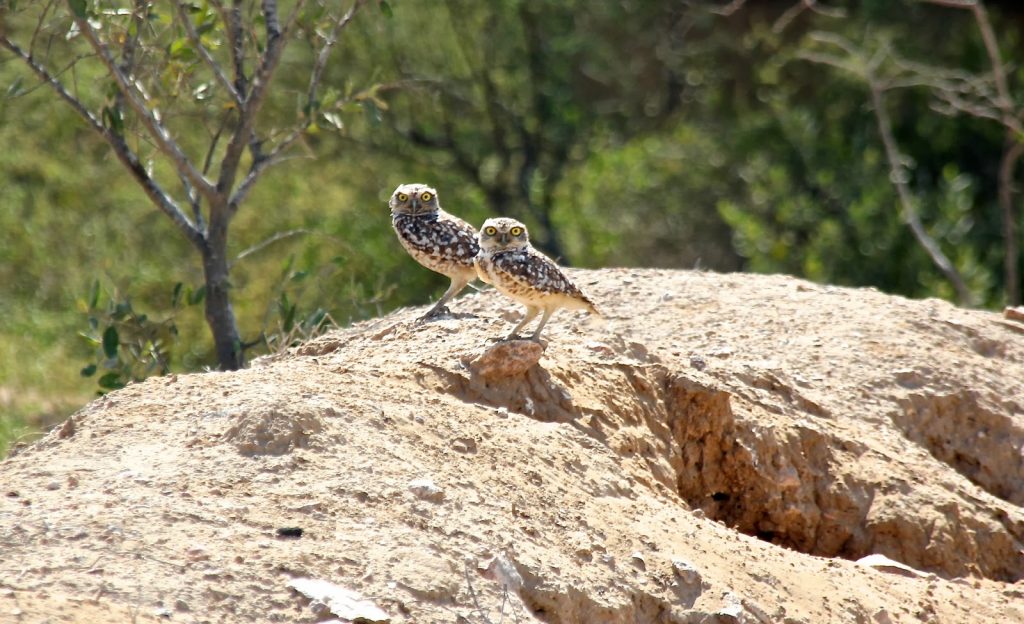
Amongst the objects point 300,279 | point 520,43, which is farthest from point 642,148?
point 300,279

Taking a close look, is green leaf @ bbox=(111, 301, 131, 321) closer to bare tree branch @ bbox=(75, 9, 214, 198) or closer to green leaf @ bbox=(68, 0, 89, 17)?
bare tree branch @ bbox=(75, 9, 214, 198)

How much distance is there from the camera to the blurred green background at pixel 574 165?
1647cm

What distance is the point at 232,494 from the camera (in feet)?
16.0

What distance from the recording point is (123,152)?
862 cm

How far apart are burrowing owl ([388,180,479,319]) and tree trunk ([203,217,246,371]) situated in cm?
154

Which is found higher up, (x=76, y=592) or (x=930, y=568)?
(x=76, y=592)

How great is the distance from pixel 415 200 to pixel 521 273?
162 cm

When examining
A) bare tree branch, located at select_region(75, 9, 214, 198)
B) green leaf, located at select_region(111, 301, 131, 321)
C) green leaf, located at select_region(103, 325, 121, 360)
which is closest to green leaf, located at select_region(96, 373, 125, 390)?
green leaf, located at select_region(103, 325, 121, 360)

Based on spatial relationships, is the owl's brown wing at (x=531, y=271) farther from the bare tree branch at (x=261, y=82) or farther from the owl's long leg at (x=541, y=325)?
the bare tree branch at (x=261, y=82)

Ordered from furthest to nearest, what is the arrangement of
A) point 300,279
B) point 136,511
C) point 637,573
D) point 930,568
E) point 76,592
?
point 300,279 → point 930,568 → point 637,573 → point 136,511 → point 76,592

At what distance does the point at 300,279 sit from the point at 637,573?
4.29 m

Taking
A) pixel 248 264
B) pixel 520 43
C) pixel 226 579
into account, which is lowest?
pixel 248 264

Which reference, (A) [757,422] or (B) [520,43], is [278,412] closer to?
(A) [757,422]

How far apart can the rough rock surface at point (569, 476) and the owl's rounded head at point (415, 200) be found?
1.95ft
